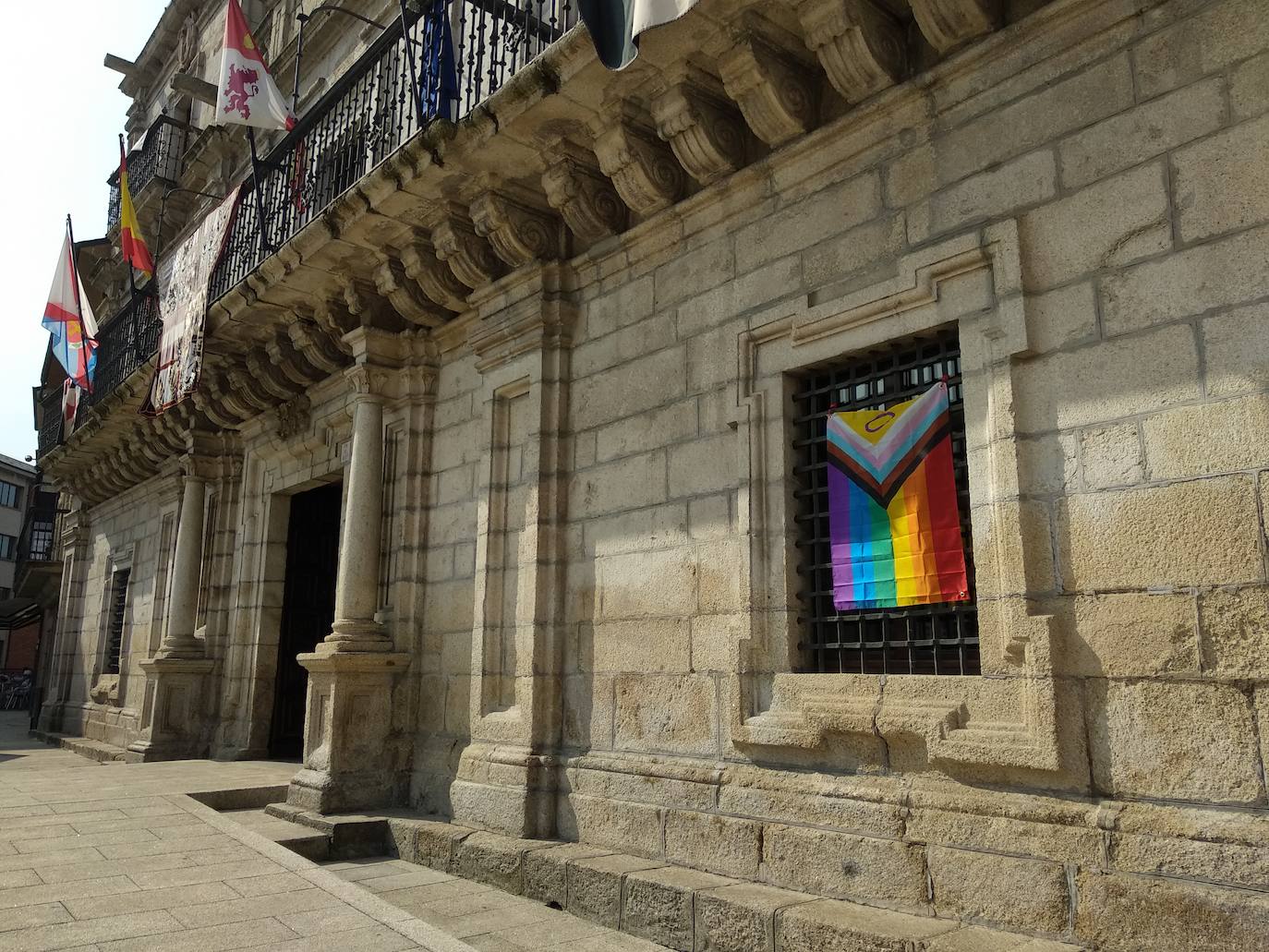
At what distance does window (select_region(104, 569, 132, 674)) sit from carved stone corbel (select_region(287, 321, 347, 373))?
8.03 metres

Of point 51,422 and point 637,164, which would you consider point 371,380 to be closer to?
point 637,164

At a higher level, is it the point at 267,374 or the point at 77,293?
the point at 77,293

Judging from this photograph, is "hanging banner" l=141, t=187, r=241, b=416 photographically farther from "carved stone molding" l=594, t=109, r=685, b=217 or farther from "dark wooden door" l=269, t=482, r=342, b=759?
"carved stone molding" l=594, t=109, r=685, b=217

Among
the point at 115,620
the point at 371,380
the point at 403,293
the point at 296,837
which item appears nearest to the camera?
the point at 296,837

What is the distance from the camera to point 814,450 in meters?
4.80

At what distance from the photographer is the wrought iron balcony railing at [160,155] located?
14844mm

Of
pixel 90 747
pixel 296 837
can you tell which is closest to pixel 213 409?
pixel 90 747

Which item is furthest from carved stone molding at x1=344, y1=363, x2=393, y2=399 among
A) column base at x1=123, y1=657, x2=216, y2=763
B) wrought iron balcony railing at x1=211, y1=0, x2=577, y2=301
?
column base at x1=123, y1=657, x2=216, y2=763

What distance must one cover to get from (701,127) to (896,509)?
2.28 meters

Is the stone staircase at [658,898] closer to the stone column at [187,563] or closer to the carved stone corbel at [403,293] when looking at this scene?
the carved stone corbel at [403,293]

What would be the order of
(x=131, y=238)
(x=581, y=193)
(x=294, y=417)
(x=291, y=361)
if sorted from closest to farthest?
(x=581, y=193)
(x=291, y=361)
(x=294, y=417)
(x=131, y=238)

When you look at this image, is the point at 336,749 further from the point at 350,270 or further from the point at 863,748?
the point at 863,748

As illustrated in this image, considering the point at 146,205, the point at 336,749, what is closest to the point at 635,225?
the point at 336,749

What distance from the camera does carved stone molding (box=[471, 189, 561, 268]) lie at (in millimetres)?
6125
